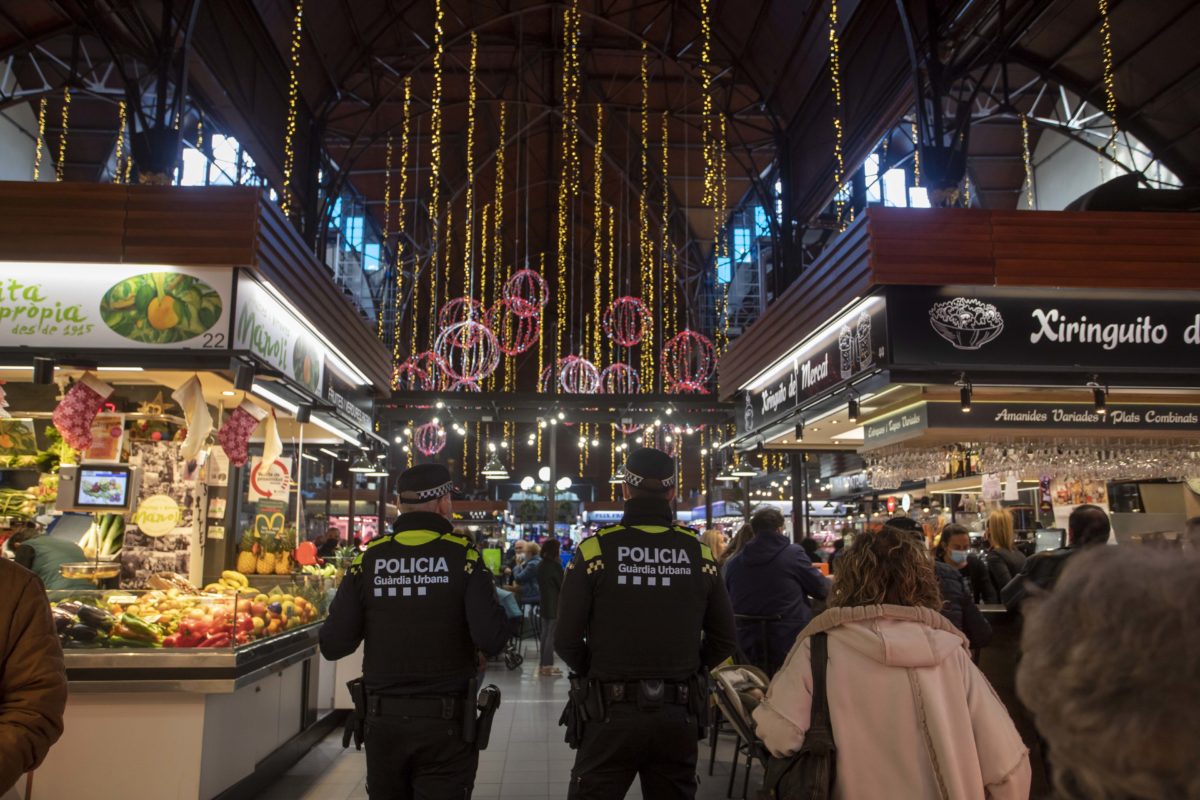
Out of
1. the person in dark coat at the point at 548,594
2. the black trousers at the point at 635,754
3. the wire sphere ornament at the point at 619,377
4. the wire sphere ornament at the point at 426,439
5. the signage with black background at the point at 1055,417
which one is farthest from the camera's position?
the wire sphere ornament at the point at 426,439

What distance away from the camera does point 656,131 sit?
55.8 ft

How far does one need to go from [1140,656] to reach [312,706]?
645 cm

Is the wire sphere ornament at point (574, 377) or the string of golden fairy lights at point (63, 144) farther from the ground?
the string of golden fairy lights at point (63, 144)

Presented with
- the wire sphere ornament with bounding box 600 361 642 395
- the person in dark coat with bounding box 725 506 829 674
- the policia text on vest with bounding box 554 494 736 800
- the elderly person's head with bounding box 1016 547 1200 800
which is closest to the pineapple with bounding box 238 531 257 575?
the person in dark coat with bounding box 725 506 829 674

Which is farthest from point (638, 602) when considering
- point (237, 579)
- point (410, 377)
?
point (410, 377)

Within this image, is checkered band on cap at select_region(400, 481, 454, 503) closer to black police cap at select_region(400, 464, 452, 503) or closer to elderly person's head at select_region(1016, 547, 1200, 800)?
black police cap at select_region(400, 464, 452, 503)

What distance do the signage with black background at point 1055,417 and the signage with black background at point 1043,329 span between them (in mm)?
1096

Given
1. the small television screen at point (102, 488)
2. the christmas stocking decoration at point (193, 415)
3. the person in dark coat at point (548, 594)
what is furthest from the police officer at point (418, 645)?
the person in dark coat at point (548, 594)

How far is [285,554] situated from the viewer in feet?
26.1

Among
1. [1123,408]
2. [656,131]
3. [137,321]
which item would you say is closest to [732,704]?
[137,321]

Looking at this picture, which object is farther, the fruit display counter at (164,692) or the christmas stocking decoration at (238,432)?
the christmas stocking decoration at (238,432)

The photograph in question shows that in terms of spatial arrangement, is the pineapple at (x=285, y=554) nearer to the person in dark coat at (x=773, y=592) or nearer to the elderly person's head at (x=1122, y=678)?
the person in dark coat at (x=773, y=592)

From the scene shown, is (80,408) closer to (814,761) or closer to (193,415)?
(193,415)

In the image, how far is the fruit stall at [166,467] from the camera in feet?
14.9
